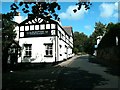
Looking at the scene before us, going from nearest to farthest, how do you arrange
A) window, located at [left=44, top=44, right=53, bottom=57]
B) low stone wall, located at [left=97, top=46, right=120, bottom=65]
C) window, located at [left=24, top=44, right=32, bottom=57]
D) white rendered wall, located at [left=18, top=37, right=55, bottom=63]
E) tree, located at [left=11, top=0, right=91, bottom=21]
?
1. tree, located at [left=11, top=0, right=91, bottom=21]
2. low stone wall, located at [left=97, top=46, right=120, bottom=65]
3. window, located at [left=44, top=44, right=53, bottom=57]
4. white rendered wall, located at [left=18, top=37, right=55, bottom=63]
5. window, located at [left=24, top=44, right=32, bottom=57]

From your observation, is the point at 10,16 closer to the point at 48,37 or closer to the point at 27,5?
the point at 27,5

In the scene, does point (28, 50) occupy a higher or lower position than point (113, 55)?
higher

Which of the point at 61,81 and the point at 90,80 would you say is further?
the point at 90,80

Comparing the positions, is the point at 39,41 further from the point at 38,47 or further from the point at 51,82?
the point at 51,82

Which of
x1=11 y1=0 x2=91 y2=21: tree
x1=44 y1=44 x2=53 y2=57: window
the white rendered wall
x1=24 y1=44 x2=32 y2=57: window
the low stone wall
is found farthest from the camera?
x1=24 y1=44 x2=32 y2=57: window

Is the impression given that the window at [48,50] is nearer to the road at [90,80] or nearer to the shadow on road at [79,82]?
the road at [90,80]

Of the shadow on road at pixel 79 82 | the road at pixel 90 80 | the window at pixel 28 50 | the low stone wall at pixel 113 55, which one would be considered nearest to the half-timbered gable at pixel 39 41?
the window at pixel 28 50

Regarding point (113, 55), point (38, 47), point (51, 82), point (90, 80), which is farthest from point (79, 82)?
point (38, 47)

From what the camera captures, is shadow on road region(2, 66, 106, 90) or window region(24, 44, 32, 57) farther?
window region(24, 44, 32, 57)

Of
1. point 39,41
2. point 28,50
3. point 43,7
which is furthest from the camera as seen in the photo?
point 28,50

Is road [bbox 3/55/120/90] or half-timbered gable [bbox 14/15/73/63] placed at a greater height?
half-timbered gable [bbox 14/15/73/63]

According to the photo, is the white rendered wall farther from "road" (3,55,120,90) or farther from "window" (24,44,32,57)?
"road" (3,55,120,90)

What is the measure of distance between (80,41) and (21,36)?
93.6 m

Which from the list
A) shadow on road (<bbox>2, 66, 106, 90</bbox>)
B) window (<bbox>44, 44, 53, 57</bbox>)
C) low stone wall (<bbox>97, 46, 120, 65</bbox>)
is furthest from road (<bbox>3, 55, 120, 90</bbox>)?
window (<bbox>44, 44, 53, 57</bbox>)
